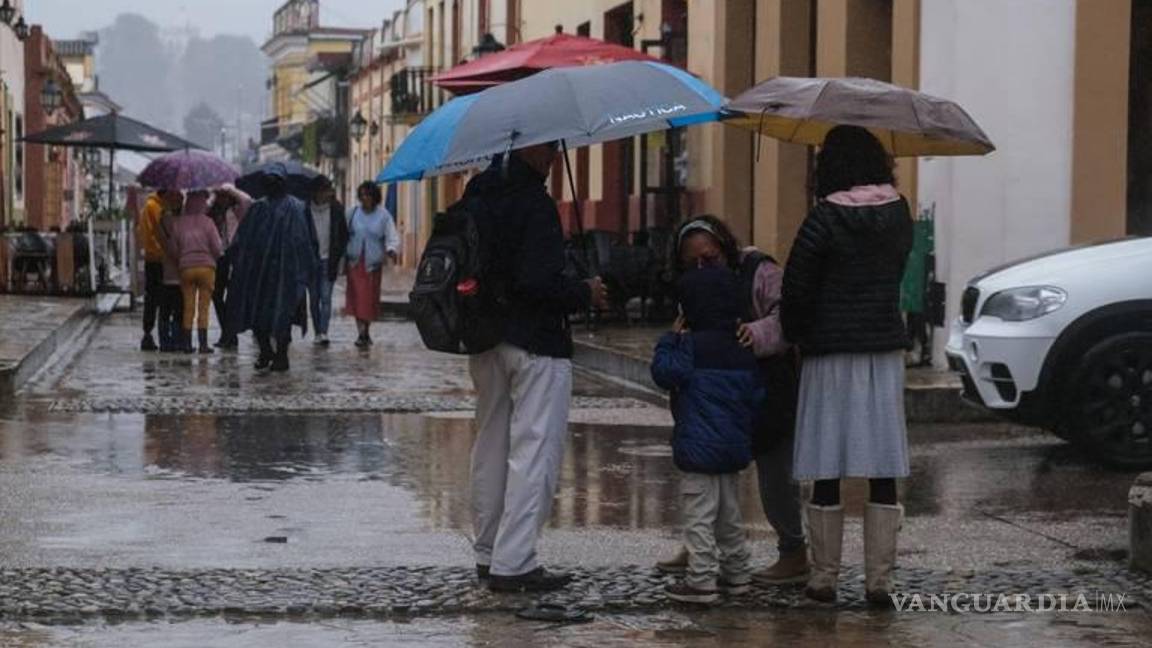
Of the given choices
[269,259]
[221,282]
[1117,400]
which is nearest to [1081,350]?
[1117,400]

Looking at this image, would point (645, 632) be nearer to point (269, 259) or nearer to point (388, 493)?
point (388, 493)

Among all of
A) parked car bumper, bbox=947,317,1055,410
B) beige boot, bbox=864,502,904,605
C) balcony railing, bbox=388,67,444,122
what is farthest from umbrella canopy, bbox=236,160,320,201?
balcony railing, bbox=388,67,444,122

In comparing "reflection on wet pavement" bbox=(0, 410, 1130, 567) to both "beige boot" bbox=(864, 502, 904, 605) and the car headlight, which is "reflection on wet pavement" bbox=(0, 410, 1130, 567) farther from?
"beige boot" bbox=(864, 502, 904, 605)

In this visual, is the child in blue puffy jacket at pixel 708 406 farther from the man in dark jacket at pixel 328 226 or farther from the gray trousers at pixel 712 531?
the man in dark jacket at pixel 328 226

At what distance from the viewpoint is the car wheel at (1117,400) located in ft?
40.2

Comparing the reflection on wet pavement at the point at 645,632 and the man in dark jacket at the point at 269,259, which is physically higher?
the man in dark jacket at the point at 269,259

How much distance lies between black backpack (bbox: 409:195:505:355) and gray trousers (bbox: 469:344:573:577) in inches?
5.3

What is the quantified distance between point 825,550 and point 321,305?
1369cm

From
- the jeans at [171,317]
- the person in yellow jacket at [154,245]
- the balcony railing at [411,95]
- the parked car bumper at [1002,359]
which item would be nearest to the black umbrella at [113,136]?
the person in yellow jacket at [154,245]

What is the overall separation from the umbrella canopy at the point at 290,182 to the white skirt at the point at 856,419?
12.1 metres

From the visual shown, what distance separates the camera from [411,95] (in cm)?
5412

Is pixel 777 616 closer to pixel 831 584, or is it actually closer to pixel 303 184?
pixel 831 584

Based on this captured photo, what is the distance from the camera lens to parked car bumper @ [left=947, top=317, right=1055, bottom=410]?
1246cm

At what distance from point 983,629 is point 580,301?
5.98ft
